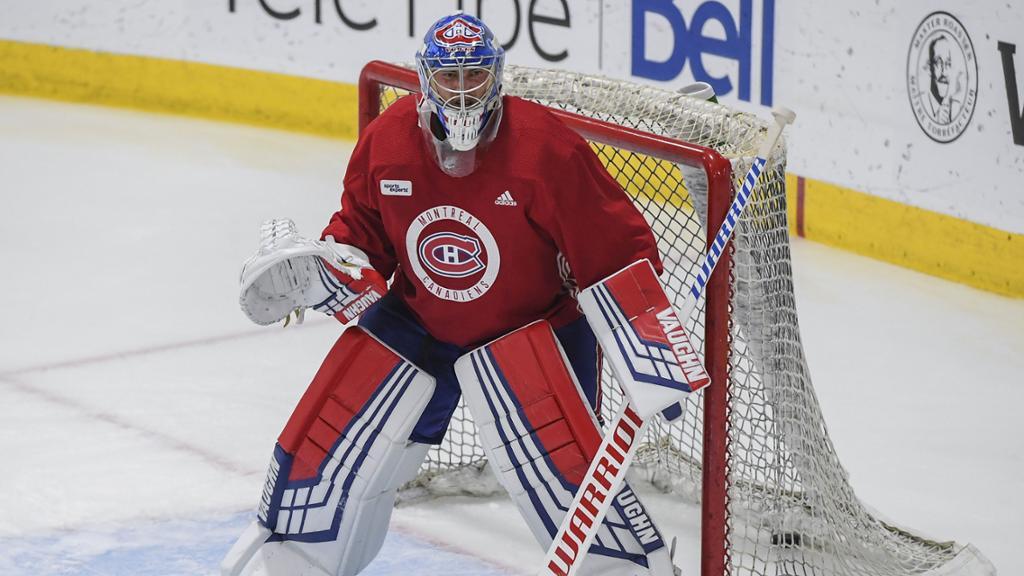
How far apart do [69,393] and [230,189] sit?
197cm

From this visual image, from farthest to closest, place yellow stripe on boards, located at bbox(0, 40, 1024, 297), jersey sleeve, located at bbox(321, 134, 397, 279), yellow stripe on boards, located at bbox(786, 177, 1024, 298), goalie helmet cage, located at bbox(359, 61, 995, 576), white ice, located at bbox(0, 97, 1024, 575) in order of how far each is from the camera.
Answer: yellow stripe on boards, located at bbox(0, 40, 1024, 297) → yellow stripe on boards, located at bbox(786, 177, 1024, 298) → white ice, located at bbox(0, 97, 1024, 575) → goalie helmet cage, located at bbox(359, 61, 995, 576) → jersey sleeve, located at bbox(321, 134, 397, 279)

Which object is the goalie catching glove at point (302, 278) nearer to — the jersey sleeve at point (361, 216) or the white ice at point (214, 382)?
the jersey sleeve at point (361, 216)

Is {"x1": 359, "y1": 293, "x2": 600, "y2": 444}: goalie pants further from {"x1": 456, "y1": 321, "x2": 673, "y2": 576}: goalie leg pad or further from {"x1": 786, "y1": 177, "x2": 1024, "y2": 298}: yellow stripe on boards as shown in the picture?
{"x1": 786, "y1": 177, "x2": 1024, "y2": 298}: yellow stripe on boards

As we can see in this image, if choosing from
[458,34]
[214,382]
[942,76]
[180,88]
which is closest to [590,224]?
[458,34]

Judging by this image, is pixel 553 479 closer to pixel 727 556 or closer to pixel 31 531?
pixel 727 556

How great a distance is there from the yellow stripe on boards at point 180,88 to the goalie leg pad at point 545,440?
4.26m

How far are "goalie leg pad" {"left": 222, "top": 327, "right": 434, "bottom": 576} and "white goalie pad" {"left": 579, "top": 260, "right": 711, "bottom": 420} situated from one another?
0.33 m

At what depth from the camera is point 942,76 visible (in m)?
4.69

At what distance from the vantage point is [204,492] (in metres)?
3.48

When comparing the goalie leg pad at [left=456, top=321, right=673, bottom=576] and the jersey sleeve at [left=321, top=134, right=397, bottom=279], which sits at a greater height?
the jersey sleeve at [left=321, top=134, right=397, bottom=279]

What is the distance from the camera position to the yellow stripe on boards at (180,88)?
22.2 ft

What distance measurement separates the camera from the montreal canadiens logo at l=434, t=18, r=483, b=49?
239 centimetres


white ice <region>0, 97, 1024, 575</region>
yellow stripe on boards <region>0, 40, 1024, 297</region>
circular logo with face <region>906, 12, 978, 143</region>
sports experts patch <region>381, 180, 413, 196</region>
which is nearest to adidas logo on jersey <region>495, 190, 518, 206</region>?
sports experts patch <region>381, 180, 413, 196</region>

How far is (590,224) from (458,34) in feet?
1.15
